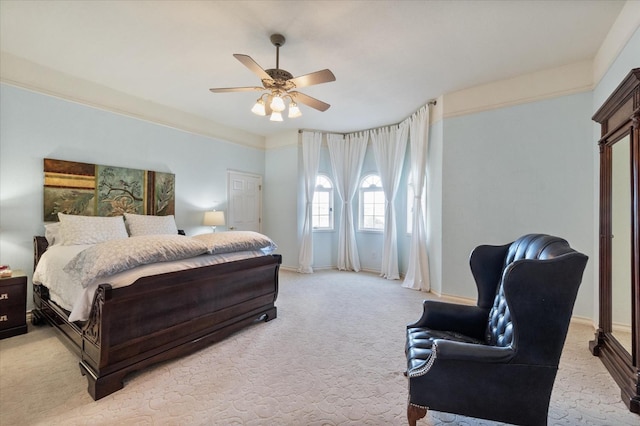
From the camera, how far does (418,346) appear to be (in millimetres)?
1645

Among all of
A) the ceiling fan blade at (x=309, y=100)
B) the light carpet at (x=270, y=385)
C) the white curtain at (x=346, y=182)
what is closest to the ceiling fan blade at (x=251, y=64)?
the ceiling fan blade at (x=309, y=100)

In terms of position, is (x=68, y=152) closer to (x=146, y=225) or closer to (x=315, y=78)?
(x=146, y=225)

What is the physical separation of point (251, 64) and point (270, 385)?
8.21 ft

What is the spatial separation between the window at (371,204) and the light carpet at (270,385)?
2990 millimetres

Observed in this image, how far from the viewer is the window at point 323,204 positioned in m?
6.13

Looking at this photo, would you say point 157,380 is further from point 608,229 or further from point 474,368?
point 608,229

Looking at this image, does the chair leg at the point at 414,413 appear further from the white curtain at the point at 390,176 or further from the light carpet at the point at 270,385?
the white curtain at the point at 390,176

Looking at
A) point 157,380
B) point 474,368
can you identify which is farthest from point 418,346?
point 157,380

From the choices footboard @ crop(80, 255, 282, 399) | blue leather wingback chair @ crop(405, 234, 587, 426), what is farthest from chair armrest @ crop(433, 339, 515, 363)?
footboard @ crop(80, 255, 282, 399)

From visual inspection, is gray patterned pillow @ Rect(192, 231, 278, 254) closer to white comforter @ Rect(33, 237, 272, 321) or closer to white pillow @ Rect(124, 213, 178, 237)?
A: white comforter @ Rect(33, 237, 272, 321)

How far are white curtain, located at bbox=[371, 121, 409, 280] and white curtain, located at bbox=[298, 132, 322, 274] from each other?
49.3 inches

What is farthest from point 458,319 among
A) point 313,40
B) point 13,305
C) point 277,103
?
point 13,305

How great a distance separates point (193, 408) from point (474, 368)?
1.68 metres

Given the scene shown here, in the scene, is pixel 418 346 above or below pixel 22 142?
below
